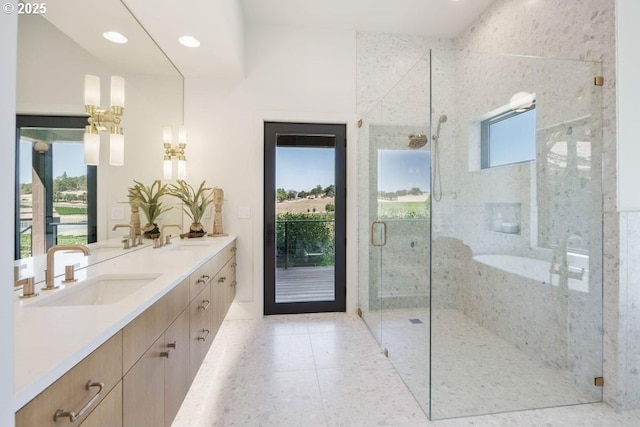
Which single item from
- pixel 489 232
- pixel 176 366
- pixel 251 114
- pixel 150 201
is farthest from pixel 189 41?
pixel 489 232

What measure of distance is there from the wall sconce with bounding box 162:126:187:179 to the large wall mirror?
0.34m

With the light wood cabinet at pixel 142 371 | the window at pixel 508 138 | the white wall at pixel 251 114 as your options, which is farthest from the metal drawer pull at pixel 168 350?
the window at pixel 508 138

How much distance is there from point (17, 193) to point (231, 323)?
2.29 metres

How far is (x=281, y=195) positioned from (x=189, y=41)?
159cm

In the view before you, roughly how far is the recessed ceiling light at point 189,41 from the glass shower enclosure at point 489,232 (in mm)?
1681

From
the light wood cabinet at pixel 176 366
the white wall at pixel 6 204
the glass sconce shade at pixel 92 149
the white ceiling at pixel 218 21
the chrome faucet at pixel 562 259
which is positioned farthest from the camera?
the chrome faucet at pixel 562 259

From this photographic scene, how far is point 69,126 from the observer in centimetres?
144

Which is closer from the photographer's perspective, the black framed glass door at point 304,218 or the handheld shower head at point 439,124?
the handheld shower head at point 439,124

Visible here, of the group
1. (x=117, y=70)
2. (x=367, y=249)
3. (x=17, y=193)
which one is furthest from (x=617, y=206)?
(x=117, y=70)

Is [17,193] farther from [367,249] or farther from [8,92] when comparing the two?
[367,249]

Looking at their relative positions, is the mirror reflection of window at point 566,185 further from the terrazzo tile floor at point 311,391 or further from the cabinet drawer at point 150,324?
the cabinet drawer at point 150,324

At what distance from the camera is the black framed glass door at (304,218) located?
3.27 metres

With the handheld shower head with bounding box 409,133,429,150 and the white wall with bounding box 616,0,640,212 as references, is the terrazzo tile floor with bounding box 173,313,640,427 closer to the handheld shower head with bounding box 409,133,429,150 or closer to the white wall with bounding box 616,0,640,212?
the white wall with bounding box 616,0,640,212

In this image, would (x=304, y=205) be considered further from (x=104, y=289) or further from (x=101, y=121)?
(x=104, y=289)
